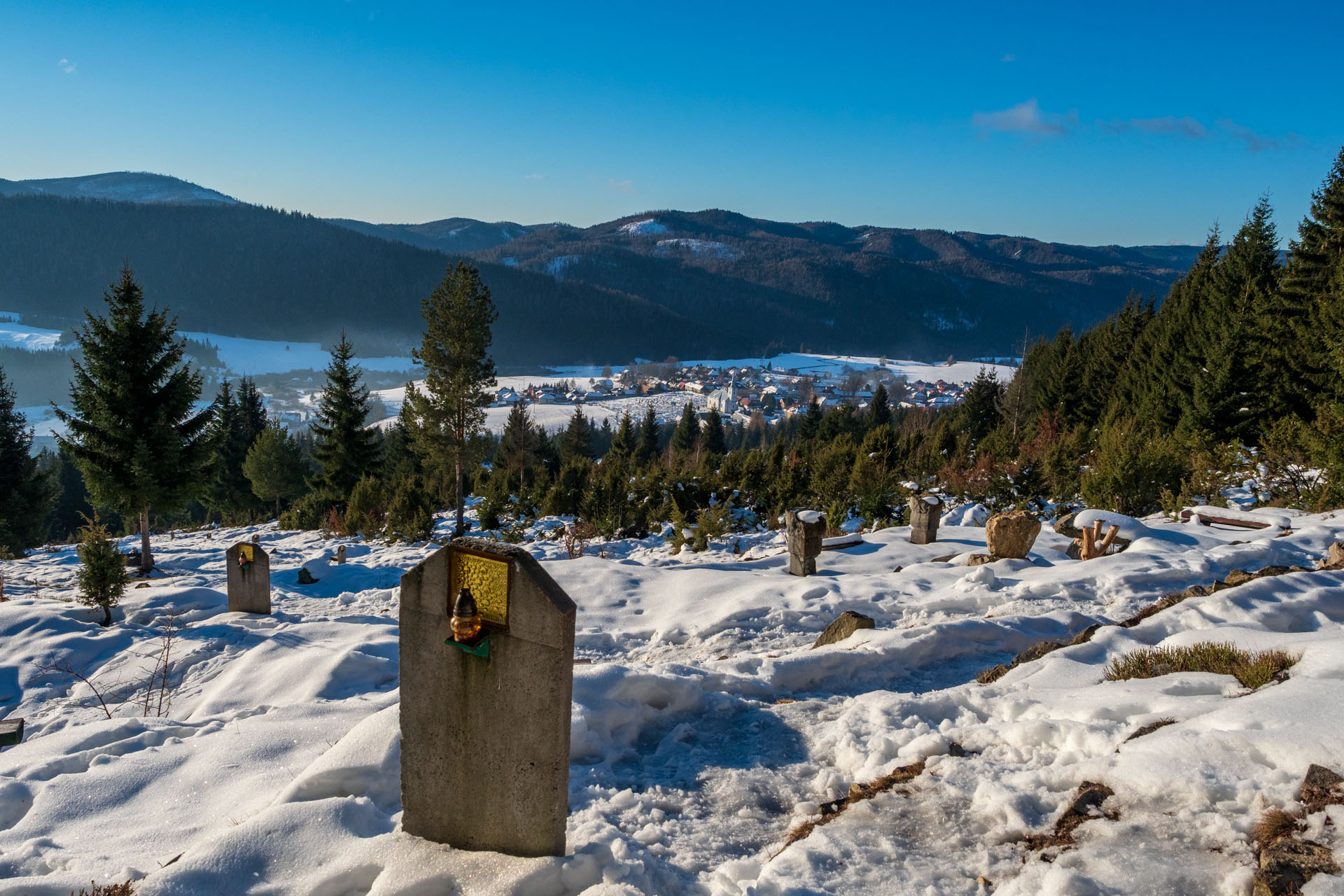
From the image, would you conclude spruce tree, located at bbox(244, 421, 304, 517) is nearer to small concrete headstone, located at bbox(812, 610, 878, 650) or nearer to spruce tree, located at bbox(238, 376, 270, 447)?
spruce tree, located at bbox(238, 376, 270, 447)

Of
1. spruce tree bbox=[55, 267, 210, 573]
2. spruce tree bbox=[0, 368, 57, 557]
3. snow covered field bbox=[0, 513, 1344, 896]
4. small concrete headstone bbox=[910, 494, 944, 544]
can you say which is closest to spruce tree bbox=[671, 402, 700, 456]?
spruce tree bbox=[0, 368, 57, 557]

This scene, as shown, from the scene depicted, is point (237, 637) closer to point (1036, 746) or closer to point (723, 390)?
point (1036, 746)

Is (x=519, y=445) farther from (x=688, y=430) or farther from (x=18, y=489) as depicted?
(x=688, y=430)

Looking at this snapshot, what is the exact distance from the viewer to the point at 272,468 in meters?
27.8

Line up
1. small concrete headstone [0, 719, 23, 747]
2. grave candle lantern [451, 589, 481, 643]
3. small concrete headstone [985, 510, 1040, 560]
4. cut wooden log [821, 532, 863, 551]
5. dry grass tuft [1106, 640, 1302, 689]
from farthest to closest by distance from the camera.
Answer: cut wooden log [821, 532, 863, 551]
small concrete headstone [985, 510, 1040, 560]
small concrete headstone [0, 719, 23, 747]
dry grass tuft [1106, 640, 1302, 689]
grave candle lantern [451, 589, 481, 643]

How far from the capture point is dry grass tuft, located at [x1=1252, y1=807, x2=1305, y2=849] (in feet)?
7.85

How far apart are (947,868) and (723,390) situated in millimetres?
121592

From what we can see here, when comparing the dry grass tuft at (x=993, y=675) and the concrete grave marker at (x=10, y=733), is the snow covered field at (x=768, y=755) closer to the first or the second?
the concrete grave marker at (x=10, y=733)

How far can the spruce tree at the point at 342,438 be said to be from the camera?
2570cm

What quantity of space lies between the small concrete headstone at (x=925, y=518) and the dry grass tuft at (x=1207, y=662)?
225 inches

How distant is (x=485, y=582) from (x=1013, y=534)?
25.5 feet

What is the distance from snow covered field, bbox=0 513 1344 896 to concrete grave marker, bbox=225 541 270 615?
2223 millimetres

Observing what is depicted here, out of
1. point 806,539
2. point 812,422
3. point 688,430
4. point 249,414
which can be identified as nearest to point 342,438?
point 249,414

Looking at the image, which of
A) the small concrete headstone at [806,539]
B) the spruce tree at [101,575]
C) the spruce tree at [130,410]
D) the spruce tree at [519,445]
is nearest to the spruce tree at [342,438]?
the spruce tree at [519,445]
